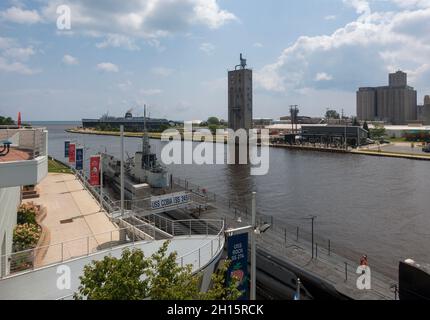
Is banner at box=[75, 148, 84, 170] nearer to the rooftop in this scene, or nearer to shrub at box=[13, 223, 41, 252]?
shrub at box=[13, 223, 41, 252]

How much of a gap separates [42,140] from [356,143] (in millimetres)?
111759

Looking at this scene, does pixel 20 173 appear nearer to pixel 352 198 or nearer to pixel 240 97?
pixel 352 198

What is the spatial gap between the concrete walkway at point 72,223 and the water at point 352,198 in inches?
649

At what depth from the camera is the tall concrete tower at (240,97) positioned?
136500 millimetres

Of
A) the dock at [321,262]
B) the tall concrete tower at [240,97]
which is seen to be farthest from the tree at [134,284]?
the tall concrete tower at [240,97]

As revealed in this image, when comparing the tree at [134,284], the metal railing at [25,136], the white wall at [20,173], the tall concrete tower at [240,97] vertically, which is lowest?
the tree at [134,284]

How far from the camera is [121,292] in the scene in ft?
27.6

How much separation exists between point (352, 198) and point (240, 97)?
9869cm

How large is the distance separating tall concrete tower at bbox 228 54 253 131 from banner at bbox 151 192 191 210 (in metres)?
112

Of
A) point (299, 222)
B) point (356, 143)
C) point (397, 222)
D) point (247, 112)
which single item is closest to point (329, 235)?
point (299, 222)

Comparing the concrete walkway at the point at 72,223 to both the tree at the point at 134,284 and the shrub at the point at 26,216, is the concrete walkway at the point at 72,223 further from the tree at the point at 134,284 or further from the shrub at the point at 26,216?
the tree at the point at 134,284

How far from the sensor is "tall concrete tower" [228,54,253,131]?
136500mm

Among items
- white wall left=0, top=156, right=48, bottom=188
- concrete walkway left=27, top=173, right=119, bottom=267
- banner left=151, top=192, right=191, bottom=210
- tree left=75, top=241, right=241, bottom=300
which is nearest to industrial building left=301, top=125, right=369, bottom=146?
banner left=151, top=192, right=191, bottom=210

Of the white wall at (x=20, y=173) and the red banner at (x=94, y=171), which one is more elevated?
the white wall at (x=20, y=173)
